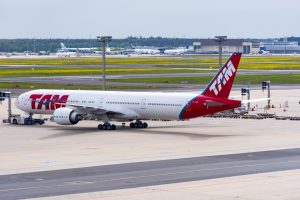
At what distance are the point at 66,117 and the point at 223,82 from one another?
623 inches

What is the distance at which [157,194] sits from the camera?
46.0 metres

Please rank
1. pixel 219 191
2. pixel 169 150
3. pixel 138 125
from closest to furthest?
pixel 219 191 < pixel 169 150 < pixel 138 125

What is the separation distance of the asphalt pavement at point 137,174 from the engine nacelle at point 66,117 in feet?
80.3

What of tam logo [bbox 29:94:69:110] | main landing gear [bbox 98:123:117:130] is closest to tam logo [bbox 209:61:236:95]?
main landing gear [bbox 98:123:117:130]

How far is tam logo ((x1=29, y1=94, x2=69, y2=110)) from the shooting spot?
288ft

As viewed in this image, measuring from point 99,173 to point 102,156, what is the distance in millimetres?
9049

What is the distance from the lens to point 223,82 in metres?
78.6

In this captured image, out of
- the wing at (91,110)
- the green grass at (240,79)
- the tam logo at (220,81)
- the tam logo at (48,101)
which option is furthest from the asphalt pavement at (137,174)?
the green grass at (240,79)

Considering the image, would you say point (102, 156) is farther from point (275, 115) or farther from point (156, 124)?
point (275, 115)

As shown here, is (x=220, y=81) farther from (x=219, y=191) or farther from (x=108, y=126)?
(x=219, y=191)

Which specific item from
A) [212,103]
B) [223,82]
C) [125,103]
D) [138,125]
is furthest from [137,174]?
[138,125]

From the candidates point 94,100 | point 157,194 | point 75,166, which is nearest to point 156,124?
point 94,100

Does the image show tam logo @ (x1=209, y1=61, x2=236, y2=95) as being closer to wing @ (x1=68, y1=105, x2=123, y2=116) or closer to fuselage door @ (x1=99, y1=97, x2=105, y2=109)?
wing @ (x1=68, y1=105, x2=123, y2=116)

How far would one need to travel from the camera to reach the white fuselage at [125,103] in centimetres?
8088
